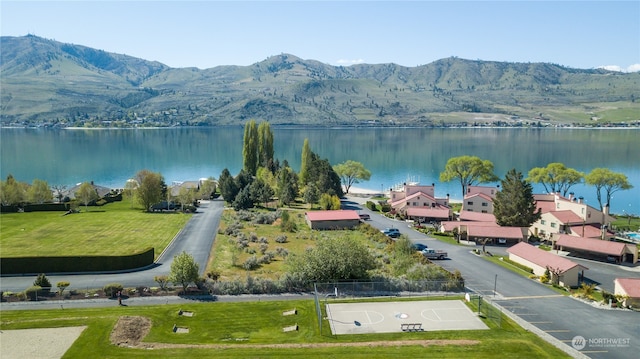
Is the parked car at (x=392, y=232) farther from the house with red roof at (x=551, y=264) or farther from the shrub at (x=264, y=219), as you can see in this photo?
the shrub at (x=264, y=219)

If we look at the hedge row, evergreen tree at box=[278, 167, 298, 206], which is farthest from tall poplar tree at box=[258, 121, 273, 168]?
the hedge row

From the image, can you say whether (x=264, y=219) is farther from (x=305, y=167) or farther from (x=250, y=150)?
(x=250, y=150)

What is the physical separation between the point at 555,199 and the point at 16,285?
2858 inches

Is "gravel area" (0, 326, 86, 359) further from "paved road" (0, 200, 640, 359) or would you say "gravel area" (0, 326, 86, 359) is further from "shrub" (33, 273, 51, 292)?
"shrub" (33, 273, 51, 292)

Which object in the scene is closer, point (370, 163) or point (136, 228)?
point (136, 228)

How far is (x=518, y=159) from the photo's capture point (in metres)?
178

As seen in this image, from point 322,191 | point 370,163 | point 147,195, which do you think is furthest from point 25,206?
point 370,163

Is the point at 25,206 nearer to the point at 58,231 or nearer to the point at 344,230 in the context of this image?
the point at 58,231

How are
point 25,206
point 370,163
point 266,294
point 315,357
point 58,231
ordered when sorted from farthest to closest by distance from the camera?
point 370,163
point 25,206
point 58,231
point 266,294
point 315,357

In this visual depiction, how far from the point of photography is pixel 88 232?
60.0 m

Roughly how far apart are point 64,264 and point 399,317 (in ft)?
111

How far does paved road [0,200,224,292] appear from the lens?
135 ft

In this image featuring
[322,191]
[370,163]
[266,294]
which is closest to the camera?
[266,294]

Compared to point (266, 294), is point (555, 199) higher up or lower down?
higher up
